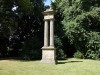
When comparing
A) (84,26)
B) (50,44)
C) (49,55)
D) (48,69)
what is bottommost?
(48,69)

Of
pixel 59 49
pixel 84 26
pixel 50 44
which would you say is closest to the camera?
pixel 50 44

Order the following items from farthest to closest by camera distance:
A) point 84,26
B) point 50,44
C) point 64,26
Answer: point 64,26
point 84,26
point 50,44

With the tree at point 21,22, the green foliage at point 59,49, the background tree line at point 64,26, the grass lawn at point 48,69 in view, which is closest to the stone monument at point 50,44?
the grass lawn at point 48,69

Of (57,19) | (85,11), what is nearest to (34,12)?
(57,19)

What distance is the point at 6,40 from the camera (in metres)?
27.8

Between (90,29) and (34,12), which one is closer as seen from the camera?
(90,29)

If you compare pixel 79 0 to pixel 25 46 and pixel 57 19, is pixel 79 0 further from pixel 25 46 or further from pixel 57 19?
pixel 25 46

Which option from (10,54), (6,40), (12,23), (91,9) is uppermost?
(91,9)

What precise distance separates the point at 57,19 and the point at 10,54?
8.13 meters

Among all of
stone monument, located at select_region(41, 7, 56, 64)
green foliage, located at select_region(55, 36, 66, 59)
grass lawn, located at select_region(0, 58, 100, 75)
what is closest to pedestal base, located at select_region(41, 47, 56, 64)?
stone monument, located at select_region(41, 7, 56, 64)

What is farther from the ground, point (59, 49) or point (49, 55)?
point (59, 49)

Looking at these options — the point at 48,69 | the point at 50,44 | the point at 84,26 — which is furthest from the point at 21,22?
the point at 48,69

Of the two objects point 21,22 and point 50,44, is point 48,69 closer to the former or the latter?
point 50,44

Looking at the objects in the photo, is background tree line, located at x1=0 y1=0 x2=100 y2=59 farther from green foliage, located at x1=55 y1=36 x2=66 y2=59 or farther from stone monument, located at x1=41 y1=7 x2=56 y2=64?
stone monument, located at x1=41 y1=7 x2=56 y2=64
